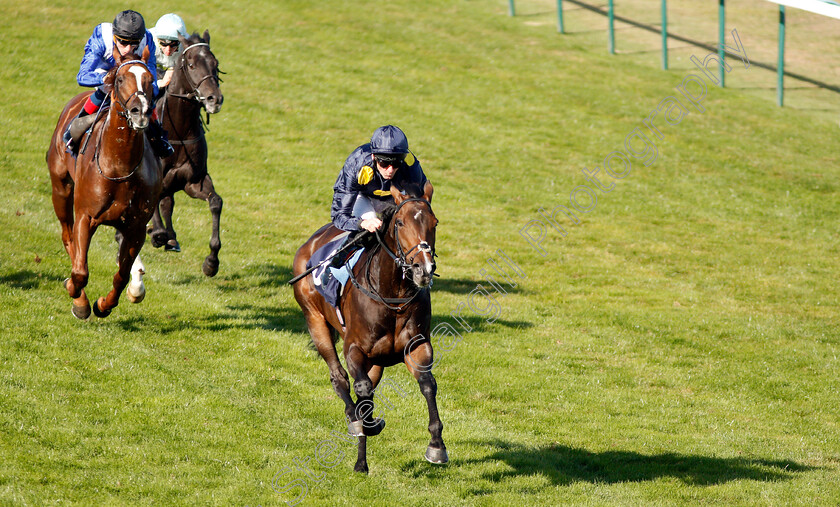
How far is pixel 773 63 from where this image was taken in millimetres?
29125

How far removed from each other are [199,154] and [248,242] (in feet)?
13.2

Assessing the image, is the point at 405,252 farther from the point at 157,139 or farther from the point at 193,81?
the point at 193,81

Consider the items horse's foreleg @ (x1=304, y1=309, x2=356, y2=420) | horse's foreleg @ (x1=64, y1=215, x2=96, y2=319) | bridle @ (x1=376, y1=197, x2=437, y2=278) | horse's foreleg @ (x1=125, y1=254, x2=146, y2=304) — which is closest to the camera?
bridle @ (x1=376, y1=197, x2=437, y2=278)

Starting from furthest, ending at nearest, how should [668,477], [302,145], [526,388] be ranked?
[302,145]
[526,388]
[668,477]

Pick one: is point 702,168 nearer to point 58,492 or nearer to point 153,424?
point 153,424

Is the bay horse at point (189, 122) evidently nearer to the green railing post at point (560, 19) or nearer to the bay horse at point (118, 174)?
the bay horse at point (118, 174)

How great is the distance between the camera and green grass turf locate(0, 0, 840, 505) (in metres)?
9.03

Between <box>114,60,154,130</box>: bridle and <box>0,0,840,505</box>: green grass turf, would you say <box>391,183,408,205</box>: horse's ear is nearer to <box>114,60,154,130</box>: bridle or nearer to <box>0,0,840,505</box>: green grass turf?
<box>0,0,840,505</box>: green grass turf

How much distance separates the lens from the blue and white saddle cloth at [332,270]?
840cm

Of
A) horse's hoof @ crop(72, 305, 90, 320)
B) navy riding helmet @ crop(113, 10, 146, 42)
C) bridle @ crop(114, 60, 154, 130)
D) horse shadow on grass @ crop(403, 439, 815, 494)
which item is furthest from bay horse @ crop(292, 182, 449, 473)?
horse's hoof @ crop(72, 305, 90, 320)

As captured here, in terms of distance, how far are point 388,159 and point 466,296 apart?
25.5ft

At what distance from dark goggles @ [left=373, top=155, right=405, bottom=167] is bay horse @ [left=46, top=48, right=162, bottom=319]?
2665 millimetres

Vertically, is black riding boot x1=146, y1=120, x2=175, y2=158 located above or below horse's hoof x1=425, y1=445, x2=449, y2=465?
above

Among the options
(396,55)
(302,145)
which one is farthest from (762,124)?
(302,145)
